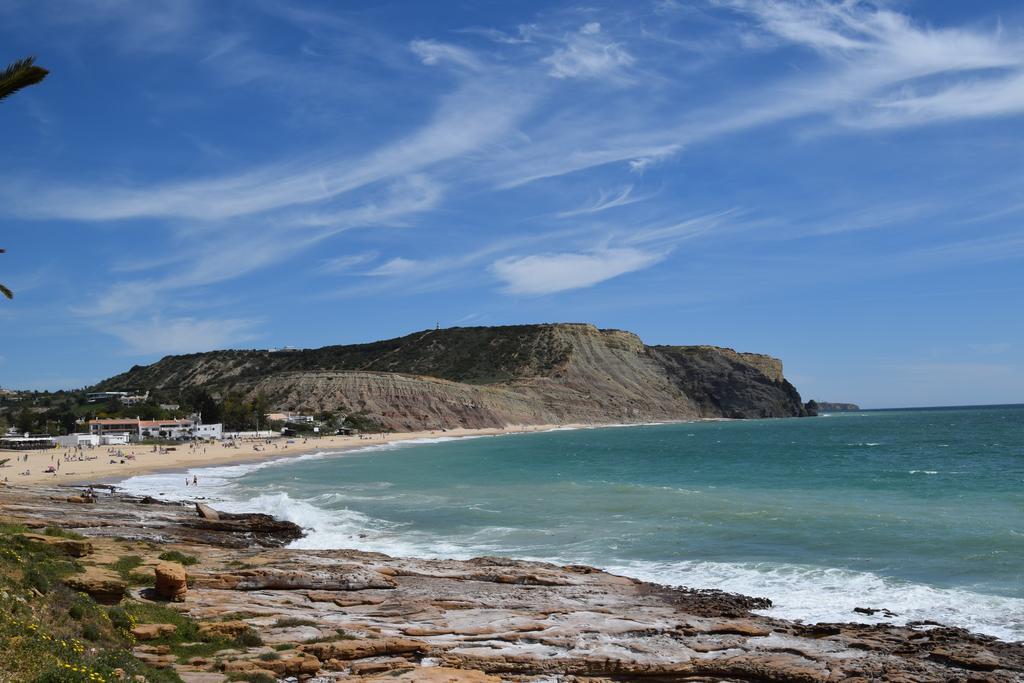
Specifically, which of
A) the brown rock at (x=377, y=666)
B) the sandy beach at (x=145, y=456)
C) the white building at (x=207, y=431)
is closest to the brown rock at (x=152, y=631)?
the brown rock at (x=377, y=666)

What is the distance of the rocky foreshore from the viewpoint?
12789 millimetres

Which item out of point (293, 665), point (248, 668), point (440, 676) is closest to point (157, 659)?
point (248, 668)

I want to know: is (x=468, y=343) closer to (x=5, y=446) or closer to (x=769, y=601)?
(x=5, y=446)

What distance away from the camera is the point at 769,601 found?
58.4ft

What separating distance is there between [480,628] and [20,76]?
12.4 meters

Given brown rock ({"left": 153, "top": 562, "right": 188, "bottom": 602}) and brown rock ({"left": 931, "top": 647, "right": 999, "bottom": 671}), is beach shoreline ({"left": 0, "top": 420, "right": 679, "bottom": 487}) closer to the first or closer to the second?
brown rock ({"left": 153, "top": 562, "right": 188, "bottom": 602})

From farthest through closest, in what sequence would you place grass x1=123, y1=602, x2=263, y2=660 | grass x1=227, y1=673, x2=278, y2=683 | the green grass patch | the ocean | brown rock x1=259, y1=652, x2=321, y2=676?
the ocean < the green grass patch < grass x1=123, y1=602, x2=263, y2=660 < brown rock x1=259, y1=652, x2=321, y2=676 < grass x1=227, y1=673, x2=278, y2=683

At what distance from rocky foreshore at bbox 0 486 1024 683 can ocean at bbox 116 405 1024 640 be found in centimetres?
194

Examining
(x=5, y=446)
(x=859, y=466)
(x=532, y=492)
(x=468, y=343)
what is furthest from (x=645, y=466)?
(x=468, y=343)

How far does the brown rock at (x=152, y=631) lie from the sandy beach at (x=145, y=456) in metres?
37.5

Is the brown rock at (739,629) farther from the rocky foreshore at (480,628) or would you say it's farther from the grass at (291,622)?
the grass at (291,622)

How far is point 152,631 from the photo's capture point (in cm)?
1308

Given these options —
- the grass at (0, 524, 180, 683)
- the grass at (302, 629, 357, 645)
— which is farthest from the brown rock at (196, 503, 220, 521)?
the grass at (302, 629, 357, 645)

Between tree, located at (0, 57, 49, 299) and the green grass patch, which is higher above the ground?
tree, located at (0, 57, 49, 299)
